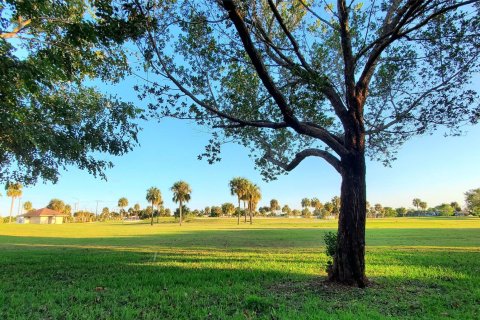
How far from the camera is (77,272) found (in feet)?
35.0

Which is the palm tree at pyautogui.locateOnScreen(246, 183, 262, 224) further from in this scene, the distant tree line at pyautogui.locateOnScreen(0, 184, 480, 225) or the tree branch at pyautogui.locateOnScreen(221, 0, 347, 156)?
the tree branch at pyautogui.locateOnScreen(221, 0, 347, 156)

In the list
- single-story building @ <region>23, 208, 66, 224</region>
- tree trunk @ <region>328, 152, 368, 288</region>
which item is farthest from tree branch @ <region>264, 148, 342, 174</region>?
single-story building @ <region>23, 208, 66, 224</region>

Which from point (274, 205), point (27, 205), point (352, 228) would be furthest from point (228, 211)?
point (352, 228)

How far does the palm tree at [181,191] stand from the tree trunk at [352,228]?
79.7m

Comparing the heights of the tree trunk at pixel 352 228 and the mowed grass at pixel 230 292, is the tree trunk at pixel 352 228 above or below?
above

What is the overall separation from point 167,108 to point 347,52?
4797 millimetres

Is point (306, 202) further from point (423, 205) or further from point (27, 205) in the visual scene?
point (27, 205)

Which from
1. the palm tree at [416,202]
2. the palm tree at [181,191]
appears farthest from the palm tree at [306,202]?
the palm tree at [181,191]

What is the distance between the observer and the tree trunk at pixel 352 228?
8141mm

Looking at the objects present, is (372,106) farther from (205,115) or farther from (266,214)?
(266,214)

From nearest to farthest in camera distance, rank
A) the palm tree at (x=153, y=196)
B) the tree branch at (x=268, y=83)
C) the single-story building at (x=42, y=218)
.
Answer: the tree branch at (x=268, y=83), the palm tree at (x=153, y=196), the single-story building at (x=42, y=218)

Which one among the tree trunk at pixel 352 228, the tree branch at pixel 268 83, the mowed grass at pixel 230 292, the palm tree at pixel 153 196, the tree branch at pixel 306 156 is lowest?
the mowed grass at pixel 230 292

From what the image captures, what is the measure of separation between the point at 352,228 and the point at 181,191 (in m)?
80.2

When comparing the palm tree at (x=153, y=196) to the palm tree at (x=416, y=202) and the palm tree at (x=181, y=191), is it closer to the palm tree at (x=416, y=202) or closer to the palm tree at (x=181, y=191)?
the palm tree at (x=181, y=191)
